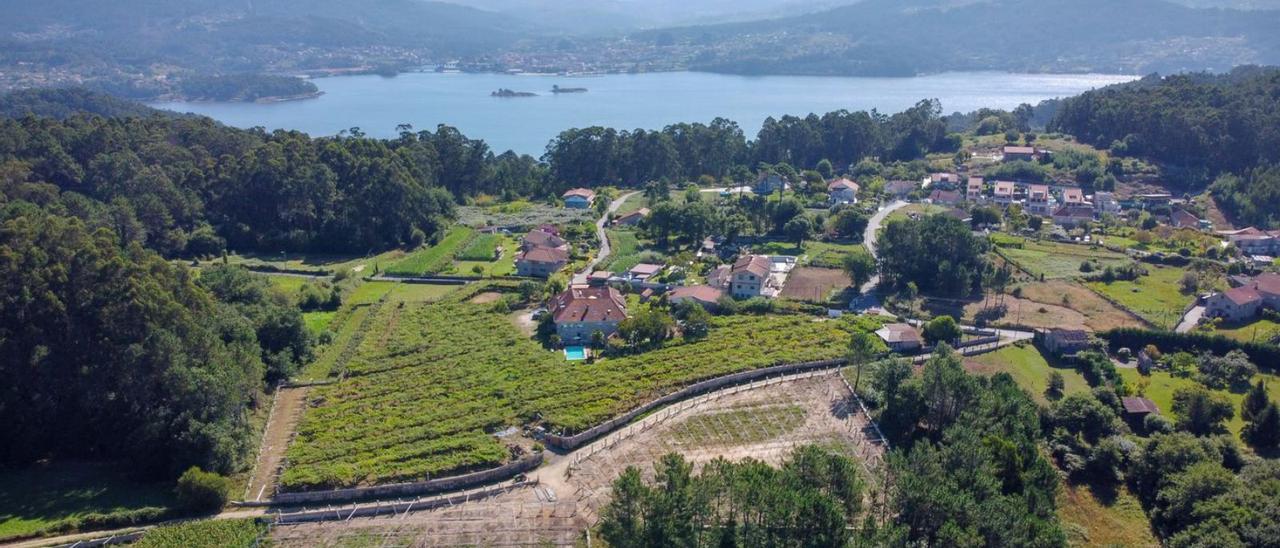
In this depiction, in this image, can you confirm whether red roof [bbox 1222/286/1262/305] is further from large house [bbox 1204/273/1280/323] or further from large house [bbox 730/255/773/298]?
large house [bbox 730/255/773/298]

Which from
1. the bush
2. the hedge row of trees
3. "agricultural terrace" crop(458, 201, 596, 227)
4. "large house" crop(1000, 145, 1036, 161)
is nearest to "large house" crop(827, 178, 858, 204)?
"large house" crop(1000, 145, 1036, 161)

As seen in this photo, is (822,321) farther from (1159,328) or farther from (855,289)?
(1159,328)

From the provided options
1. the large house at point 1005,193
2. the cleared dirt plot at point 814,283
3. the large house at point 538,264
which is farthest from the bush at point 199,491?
the large house at point 1005,193

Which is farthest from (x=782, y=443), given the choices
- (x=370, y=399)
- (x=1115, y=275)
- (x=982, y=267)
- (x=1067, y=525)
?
(x=1115, y=275)

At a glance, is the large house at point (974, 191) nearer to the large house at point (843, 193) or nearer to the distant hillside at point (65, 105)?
the large house at point (843, 193)

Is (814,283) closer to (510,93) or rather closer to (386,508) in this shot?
(386,508)
